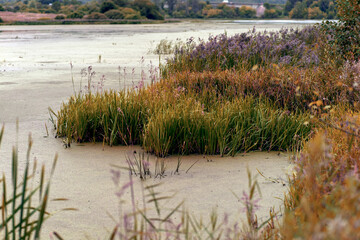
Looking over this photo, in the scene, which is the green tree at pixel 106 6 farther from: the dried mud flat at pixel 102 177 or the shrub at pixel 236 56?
the dried mud flat at pixel 102 177

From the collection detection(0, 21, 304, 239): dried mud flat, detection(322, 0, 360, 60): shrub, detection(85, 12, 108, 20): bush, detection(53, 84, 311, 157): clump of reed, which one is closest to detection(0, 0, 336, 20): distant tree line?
detection(85, 12, 108, 20): bush

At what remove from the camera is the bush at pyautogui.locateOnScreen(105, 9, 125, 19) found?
50.7 meters

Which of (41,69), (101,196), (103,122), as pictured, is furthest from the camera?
(41,69)

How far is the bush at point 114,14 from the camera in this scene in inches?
1997

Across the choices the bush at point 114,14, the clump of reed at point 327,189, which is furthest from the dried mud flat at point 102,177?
the bush at point 114,14

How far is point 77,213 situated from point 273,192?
1.36 meters

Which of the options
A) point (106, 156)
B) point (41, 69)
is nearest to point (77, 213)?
point (106, 156)

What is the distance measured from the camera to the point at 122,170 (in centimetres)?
377

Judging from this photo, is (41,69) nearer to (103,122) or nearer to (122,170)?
(103,122)

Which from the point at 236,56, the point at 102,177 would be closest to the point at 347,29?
the point at 236,56

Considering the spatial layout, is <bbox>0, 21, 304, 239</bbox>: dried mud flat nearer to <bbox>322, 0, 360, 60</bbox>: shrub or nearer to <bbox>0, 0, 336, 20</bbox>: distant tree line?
<bbox>322, 0, 360, 60</bbox>: shrub

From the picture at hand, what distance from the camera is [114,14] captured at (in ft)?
168

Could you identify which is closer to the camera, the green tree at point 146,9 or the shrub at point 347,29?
the shrub at point 347,29

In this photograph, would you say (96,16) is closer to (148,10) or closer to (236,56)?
(148,10)
